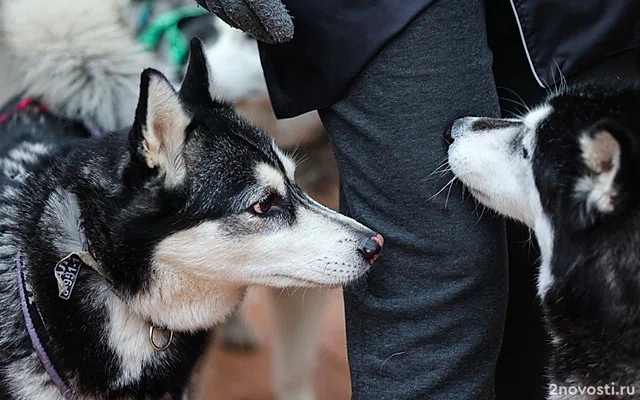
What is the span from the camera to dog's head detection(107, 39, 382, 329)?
5.68 feet

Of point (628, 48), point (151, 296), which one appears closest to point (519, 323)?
point (628, 48)

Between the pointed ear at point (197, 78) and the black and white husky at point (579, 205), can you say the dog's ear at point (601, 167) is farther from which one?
the pointed ear at point (197, 78)

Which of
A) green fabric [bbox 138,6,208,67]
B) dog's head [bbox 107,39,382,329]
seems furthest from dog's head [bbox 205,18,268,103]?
dog's head [bbox 107,39,382,329]

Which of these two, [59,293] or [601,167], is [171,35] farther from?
[601,167]

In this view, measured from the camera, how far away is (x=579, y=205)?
154cm

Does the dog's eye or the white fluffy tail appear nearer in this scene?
the dog's eye

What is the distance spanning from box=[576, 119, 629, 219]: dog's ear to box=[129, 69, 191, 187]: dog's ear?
84 cm

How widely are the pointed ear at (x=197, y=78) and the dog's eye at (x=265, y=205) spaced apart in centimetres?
32

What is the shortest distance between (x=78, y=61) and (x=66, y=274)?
0.91 metres

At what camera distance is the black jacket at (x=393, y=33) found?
162 centimetres

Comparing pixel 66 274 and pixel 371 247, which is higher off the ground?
pixel 371 247

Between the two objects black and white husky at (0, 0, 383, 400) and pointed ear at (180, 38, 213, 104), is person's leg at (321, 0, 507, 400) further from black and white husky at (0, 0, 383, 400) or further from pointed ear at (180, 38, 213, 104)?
pointed ear at (180, 38, 213, 104)
